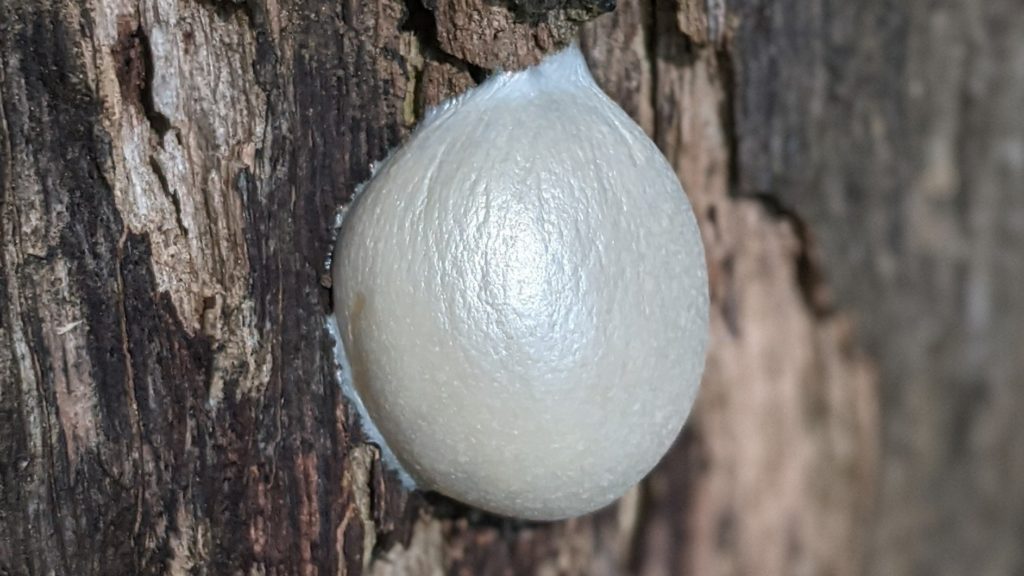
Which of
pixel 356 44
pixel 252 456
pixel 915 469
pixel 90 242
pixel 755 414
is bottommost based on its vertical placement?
pixel 915 469

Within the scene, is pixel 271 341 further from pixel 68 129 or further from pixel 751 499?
pixel 751 499

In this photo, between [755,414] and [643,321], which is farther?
[755,414]

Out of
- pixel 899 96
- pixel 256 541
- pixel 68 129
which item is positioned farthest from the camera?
pixel 899 96

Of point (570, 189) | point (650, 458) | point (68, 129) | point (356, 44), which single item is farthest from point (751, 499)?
point (68, 129)
